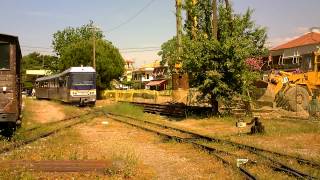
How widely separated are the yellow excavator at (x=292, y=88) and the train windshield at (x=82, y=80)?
16.7 metres

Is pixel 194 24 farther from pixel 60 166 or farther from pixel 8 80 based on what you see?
pixel 60 166

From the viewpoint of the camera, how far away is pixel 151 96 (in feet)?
168

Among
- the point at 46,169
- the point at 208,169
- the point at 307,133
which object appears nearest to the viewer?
the point at 46,169

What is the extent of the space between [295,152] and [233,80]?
13.8 metres

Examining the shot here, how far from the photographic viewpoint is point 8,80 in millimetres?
16594

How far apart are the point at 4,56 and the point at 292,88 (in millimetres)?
18776

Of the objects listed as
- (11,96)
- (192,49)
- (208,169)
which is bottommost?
(208,169)

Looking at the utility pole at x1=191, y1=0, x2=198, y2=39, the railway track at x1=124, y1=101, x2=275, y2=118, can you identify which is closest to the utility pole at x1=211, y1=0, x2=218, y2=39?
the utility pole at x1=191, y1=0, x2=198, y2=39

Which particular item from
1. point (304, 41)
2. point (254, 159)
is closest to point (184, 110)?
point (254, 159)

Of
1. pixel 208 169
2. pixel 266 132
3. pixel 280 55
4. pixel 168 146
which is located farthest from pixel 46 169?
pixel 280 55

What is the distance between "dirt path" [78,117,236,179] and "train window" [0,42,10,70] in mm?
3886

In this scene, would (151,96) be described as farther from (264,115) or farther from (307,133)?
(307,133)

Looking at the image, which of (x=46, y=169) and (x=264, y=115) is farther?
(x=264, y=115)

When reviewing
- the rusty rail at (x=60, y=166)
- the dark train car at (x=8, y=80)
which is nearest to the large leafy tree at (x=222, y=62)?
the dark train car at (x=8, y=80)
